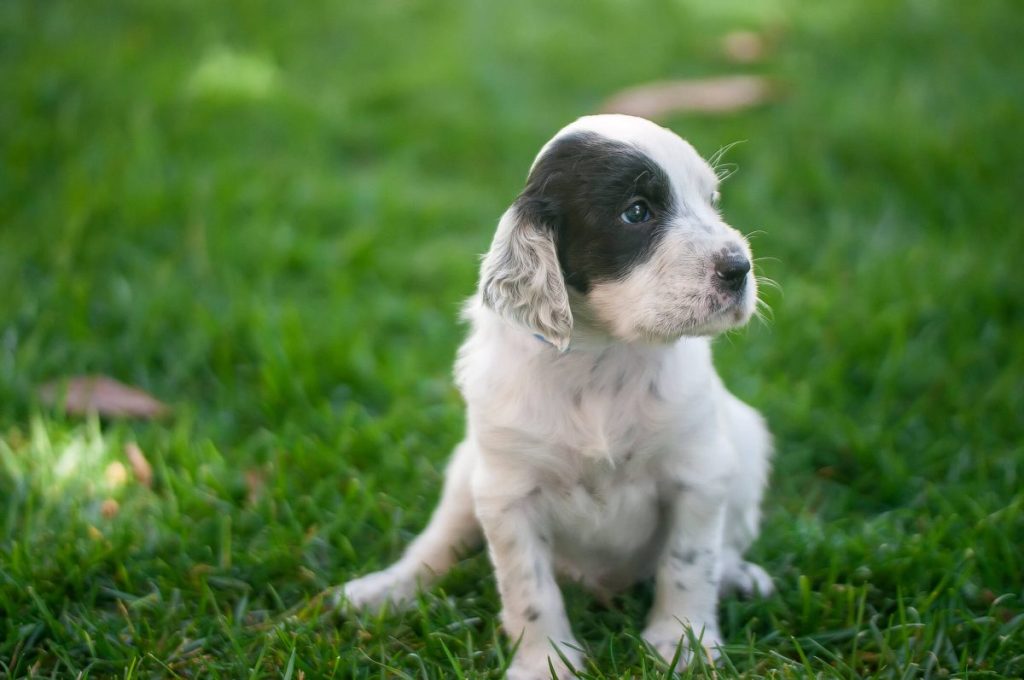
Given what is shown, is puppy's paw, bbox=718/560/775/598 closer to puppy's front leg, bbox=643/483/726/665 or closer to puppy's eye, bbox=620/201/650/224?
puppy's front leg, bbox=643/483/726/665

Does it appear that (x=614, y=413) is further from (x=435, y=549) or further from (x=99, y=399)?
(x=99, y=399)

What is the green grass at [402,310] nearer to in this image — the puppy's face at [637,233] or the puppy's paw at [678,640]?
the puppy's paw at [678,640]

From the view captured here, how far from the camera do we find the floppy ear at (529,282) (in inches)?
107

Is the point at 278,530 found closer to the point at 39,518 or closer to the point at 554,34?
the point at 39,518

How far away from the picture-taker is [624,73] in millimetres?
6859

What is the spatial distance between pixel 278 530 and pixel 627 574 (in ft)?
3.81

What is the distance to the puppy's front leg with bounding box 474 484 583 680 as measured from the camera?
116 inches

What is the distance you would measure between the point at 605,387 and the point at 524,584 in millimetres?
592

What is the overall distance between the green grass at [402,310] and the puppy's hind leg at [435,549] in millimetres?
102

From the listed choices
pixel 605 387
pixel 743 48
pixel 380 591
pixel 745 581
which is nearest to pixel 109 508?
pixel 380 591

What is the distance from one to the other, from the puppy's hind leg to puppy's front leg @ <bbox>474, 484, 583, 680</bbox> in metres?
0.32

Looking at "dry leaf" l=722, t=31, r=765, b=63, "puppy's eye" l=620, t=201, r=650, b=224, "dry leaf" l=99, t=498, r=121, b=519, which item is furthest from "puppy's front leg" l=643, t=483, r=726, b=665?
"dry leaf" l=722, t=31, r=765, b=63

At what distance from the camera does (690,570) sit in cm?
300

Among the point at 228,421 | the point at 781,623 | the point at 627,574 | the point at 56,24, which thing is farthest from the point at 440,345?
the point at 56,24
